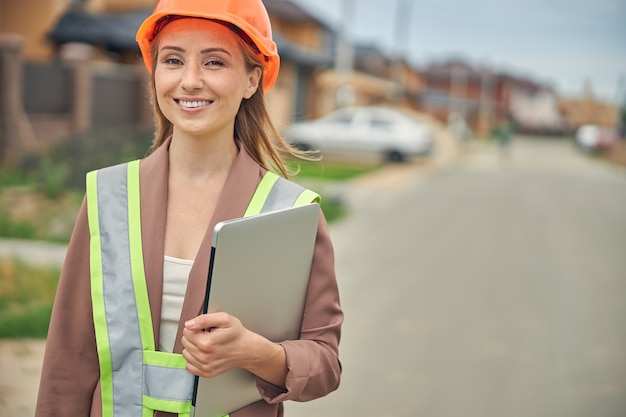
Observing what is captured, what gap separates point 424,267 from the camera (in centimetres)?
870

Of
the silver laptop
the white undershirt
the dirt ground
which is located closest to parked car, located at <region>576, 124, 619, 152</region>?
the dirt ground

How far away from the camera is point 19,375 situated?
4.54 metres

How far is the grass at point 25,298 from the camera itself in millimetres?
5238

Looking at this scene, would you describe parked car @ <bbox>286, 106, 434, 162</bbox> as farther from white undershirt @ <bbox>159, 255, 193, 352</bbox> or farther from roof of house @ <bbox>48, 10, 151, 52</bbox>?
white undershirt @ <bbox>159, 255, 193, 352</bbox>

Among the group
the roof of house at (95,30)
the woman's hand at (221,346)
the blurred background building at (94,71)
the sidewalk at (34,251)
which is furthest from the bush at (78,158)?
the woman's hand at (221,346)

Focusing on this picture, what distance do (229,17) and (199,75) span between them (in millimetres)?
147

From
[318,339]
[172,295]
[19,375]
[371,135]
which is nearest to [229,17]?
[172,295]

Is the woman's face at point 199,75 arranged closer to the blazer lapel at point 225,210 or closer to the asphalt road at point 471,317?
the blazer lapel at point 225,210

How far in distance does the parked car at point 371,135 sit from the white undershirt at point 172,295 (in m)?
22.5

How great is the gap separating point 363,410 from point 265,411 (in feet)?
9.70

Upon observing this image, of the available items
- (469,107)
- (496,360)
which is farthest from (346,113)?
(469,107)

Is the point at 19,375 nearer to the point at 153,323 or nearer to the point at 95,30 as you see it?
the point at 153,323

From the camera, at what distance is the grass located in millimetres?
5238

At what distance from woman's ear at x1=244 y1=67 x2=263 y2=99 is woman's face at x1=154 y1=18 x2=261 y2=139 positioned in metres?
0.03
